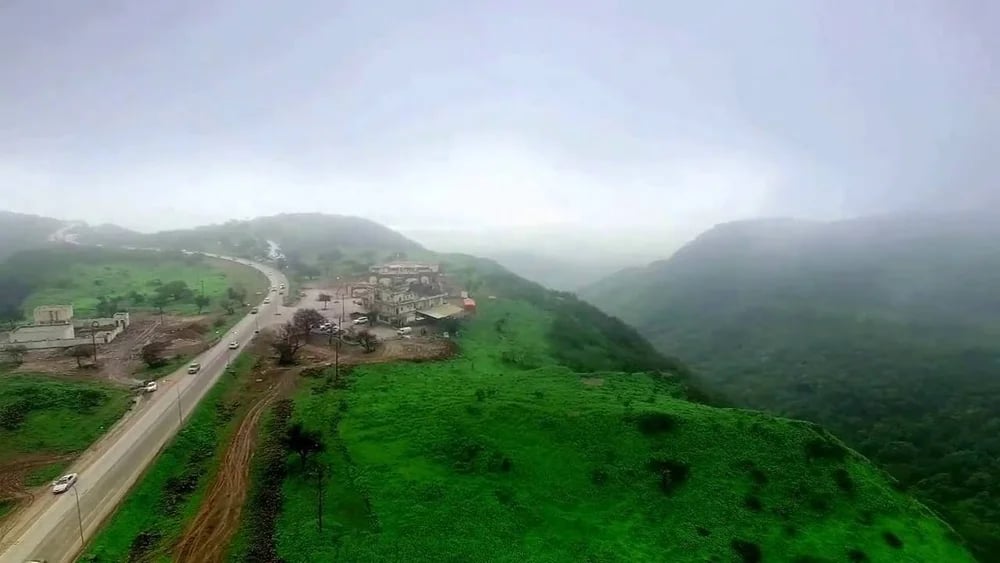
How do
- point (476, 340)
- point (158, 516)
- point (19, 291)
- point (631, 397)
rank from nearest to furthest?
point (158, 516) < point (631, 397) < point (476, 340) < point (19, 291)

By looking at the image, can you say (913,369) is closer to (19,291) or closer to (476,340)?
(476,340)

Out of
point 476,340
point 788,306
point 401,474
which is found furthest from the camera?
point 788,306

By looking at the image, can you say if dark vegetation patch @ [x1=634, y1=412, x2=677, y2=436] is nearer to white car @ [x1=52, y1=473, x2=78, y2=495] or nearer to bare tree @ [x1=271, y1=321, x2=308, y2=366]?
bare tree @ [x1=271, y1=321, x2=308, y2=366]

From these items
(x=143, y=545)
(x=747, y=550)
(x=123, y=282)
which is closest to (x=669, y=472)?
(x=747, y=550)

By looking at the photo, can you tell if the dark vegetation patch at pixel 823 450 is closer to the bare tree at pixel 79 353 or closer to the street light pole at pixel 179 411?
the street light pole at pixel 179 411

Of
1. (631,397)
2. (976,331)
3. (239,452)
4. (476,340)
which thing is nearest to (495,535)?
(239,452)

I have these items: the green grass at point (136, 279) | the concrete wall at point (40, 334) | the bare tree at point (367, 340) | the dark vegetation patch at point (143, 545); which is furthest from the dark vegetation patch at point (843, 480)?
the concrete wall at point (40, 334)

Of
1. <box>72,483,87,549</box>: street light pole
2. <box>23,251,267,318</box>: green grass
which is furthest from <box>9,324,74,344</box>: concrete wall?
<box>72,483,87,549</box>: street light pole
